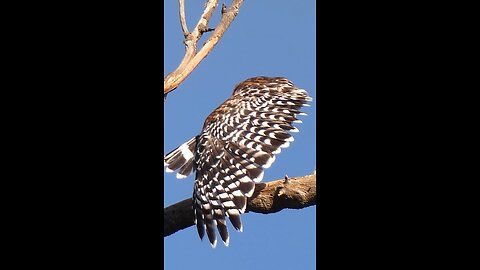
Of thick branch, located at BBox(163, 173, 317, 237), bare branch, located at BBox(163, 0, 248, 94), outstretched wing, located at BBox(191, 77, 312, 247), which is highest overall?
bare branch, located at BBox(163, 0, 248, 94)

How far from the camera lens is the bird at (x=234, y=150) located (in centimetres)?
192

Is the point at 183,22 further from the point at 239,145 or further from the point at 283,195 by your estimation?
the point at 283,195

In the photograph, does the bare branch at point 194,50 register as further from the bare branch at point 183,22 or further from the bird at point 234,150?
the bird at point 234,150

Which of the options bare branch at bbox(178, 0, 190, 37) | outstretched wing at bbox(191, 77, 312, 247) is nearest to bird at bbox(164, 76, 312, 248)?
outstretched wing at bbox(191, 77, 312, 247)

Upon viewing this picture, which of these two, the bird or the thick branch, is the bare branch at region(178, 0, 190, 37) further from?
the thick branch

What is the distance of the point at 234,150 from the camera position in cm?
226

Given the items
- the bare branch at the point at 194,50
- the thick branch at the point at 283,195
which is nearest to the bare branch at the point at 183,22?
the bare branch at the point at 194,50

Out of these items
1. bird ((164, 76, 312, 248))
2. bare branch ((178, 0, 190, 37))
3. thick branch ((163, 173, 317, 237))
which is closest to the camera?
bird ((164, 76, 312, 248))

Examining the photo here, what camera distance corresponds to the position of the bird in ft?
6.31

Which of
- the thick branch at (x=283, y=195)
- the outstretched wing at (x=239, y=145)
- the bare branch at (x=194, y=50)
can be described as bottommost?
the thick branch at (x=283, y=195)
